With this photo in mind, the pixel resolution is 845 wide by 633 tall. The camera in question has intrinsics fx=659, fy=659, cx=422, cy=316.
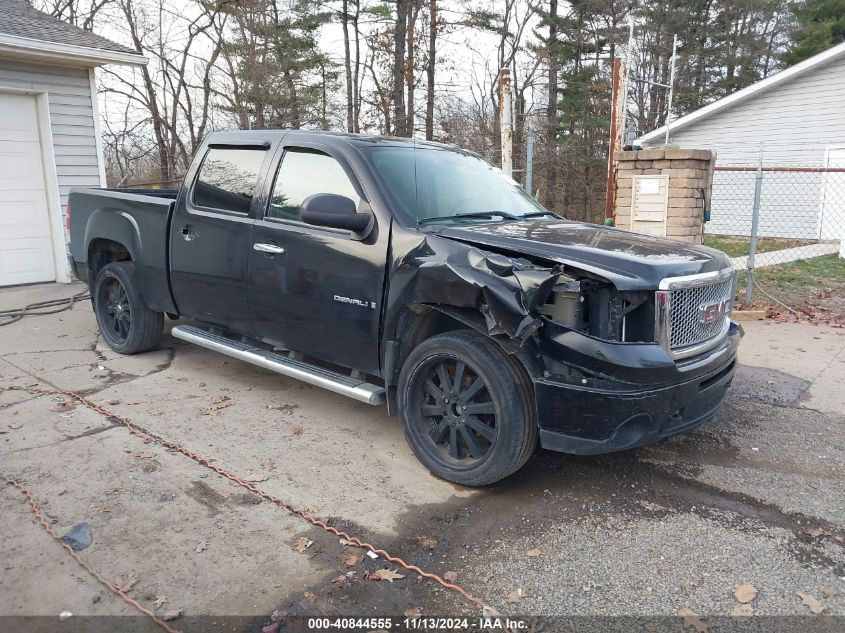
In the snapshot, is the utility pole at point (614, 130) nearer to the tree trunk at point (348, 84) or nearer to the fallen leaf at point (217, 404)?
the fallen leaf at point (217, 404)

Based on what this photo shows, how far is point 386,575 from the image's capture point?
2887mm

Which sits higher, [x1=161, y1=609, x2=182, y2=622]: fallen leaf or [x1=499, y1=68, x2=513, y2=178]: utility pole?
[x1=499, y1=68, x2=513, y2=178]: utility pole

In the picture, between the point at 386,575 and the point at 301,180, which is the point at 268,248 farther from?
the point at 386,575

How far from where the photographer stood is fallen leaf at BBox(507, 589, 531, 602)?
2744 mm

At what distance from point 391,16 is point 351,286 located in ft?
73.5

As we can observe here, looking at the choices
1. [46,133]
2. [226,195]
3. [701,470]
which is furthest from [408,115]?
[701,470]

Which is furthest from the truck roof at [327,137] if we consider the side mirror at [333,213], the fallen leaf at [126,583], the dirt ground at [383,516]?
the fallen leaf at [126,583]

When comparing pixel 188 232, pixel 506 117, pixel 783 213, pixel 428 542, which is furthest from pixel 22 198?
pixel 783 213

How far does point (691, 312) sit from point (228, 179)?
343 cm

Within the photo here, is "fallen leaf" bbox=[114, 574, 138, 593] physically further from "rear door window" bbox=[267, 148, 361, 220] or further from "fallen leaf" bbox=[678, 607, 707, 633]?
"rear door window" bbox=[267, 148, 361, 220]

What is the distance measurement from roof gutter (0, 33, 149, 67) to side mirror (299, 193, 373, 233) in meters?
7.54

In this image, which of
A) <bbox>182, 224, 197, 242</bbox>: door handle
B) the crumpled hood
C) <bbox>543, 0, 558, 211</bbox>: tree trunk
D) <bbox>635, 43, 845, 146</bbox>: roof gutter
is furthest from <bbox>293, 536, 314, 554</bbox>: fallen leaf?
<bbox>543, 0, 558, 211</bbox>: tree trunk

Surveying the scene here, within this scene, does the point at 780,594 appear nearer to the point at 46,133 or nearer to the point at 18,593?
the point at 18,593

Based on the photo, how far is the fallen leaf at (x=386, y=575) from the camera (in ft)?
9.42
